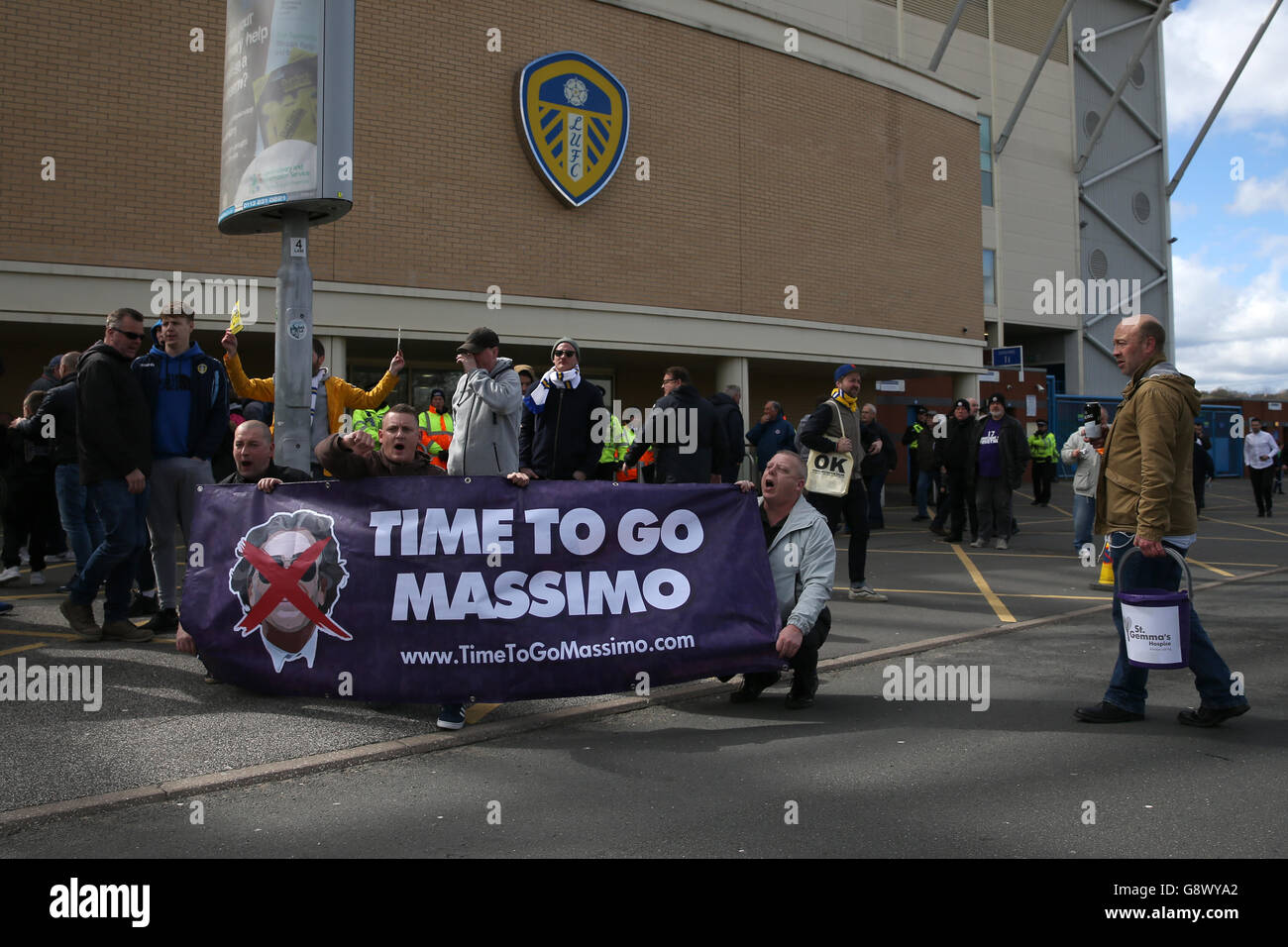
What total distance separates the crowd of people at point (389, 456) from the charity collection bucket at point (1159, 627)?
222 mm

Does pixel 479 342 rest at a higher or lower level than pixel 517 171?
lower

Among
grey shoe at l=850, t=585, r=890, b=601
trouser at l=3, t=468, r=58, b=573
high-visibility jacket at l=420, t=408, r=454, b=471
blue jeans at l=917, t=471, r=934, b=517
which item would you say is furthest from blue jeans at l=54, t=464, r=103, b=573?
blue jeans at l=917, t=471, r=934, b=517

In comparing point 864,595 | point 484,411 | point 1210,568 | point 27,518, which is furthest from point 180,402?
point 1210,568

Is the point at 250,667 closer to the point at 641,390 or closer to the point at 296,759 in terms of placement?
the point at 296,759

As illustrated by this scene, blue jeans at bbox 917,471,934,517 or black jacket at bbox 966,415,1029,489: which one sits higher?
black jacket at bbox 966,415,1029,489

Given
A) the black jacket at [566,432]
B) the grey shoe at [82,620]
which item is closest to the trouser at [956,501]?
the black jacket at [566,432]

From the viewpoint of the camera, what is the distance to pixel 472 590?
5.32 metres

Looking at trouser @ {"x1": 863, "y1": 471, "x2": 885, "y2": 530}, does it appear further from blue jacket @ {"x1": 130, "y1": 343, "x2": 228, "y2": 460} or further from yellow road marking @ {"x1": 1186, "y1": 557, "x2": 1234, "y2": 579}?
blue jacket @ {"x1": 130, "y1": 343, "x2": 228, "y2": 460}

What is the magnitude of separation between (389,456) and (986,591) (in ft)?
21.1

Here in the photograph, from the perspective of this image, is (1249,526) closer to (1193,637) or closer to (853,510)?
(853,510)

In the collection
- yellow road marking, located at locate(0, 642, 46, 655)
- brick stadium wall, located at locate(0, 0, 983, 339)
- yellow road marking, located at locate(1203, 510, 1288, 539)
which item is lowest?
yellow road marking, located at locate(0, 642, 46, 655)

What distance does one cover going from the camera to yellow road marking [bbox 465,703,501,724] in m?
5.35

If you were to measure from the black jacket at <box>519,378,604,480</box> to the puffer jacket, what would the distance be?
3.83m
